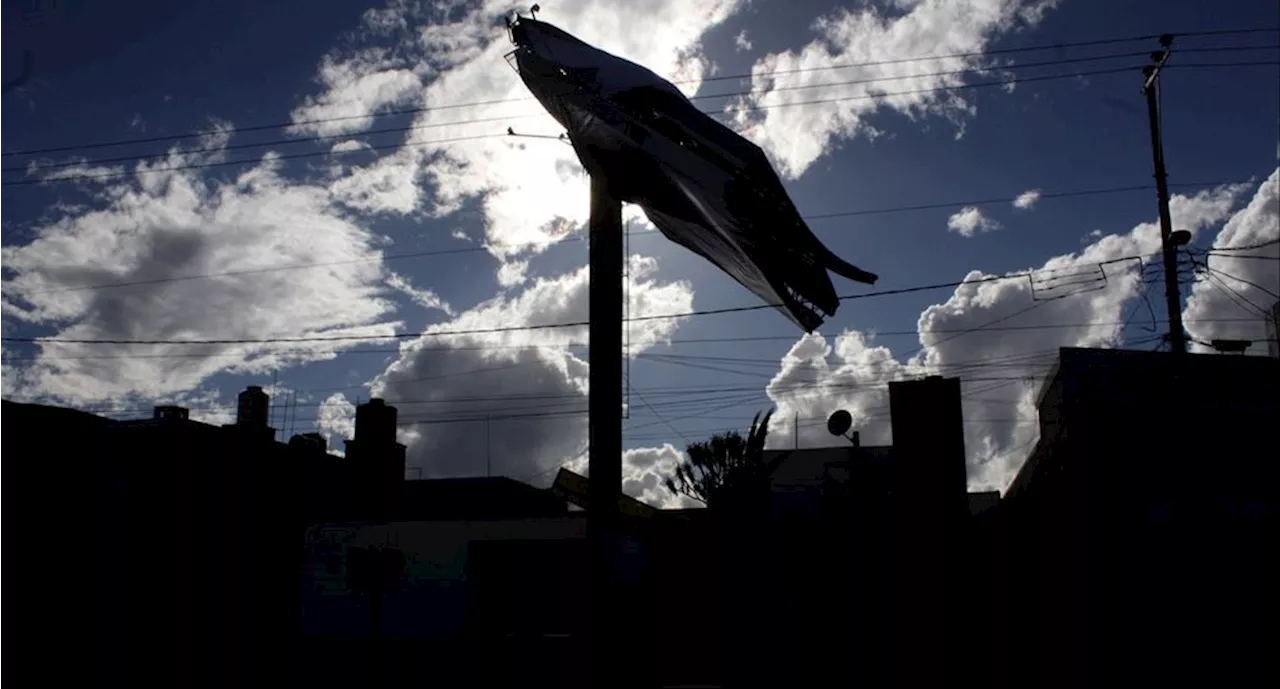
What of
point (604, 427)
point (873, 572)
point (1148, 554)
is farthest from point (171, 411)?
point (1148, 554)

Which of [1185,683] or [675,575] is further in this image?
[675,575]

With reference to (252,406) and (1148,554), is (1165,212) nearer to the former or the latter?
(1148,554)

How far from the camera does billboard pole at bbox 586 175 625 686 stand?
46.2 ft

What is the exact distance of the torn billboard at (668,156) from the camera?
16.7 m

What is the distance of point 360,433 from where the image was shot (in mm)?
30062

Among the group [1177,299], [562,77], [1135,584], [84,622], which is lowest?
[84,622]

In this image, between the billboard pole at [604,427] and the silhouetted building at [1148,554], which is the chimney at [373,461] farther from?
the silhouetted building at [1148,554]

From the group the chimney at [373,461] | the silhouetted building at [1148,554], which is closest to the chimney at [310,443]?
the chimney at [373,461]

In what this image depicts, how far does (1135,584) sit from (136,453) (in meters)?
18.8

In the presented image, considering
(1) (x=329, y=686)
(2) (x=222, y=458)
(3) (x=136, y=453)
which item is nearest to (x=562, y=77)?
(2) (x=222, y=458)

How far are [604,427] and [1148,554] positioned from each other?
7345 millimetres

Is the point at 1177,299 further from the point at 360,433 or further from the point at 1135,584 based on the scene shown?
the point at 360,433

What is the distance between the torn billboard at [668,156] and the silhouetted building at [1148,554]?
6.63m

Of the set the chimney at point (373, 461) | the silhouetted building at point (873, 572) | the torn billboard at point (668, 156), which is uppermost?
the torn billboard at point (668, 156)
